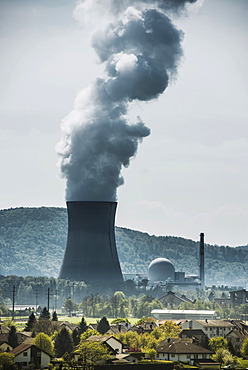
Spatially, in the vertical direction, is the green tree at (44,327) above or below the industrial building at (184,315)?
below

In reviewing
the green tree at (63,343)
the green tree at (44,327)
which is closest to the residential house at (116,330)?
the green tree at (44,327)

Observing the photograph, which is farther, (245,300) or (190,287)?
(190,287)

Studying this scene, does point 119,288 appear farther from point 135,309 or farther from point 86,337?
point 86,337

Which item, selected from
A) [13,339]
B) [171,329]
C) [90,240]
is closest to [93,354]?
[13,339]

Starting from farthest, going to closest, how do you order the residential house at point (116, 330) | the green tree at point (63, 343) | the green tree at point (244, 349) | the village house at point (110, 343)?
the residential house at point (116, 330)
the green tree at point (244, 349)
the green tree at point (63, 343)
the village house at point (110, 343)

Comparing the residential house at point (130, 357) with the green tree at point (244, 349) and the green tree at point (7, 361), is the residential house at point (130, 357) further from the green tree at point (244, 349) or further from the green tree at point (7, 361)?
the green tree at point (244, 349)

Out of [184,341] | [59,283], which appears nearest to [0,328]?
[184,341]
